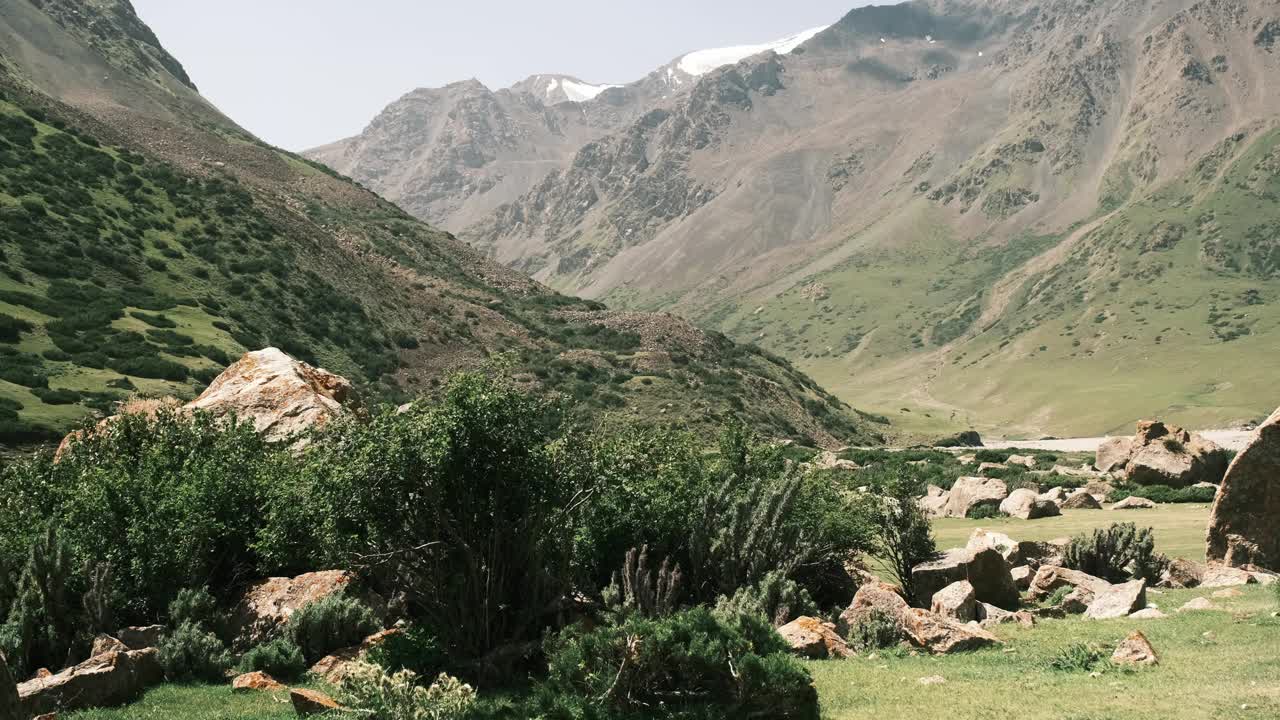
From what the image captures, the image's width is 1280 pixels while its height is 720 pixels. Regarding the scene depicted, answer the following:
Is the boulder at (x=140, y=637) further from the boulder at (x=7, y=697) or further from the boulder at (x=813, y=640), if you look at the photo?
Answer: the boulder at (x=813, y=640)

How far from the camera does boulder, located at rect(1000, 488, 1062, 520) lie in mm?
36188

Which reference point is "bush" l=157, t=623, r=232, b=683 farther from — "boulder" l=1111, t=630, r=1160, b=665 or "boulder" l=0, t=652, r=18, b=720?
"boulder" l=1111, t=630, r=1160, b=665

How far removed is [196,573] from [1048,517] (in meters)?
29.9

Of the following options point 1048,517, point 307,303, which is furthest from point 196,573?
point 307,303

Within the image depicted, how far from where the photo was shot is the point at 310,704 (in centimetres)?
1345

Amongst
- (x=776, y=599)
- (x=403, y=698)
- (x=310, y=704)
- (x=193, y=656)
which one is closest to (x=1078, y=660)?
(x=776, y=599)

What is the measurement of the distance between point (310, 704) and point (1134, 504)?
1367 inches

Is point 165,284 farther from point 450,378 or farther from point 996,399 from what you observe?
point 996,399

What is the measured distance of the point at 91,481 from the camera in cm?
2042

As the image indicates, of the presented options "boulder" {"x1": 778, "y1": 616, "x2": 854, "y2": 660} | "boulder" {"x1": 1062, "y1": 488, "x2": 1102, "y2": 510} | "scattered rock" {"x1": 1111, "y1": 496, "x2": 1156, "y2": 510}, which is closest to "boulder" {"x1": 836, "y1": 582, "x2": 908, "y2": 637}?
"boulder" {"x1": 778, "y1": 616, "x2": 854, "y2": 660}

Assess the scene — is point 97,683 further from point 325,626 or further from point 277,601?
point 277,601

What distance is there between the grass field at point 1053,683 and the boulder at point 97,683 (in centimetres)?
38

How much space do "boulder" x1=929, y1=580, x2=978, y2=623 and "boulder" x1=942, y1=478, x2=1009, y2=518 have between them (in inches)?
829

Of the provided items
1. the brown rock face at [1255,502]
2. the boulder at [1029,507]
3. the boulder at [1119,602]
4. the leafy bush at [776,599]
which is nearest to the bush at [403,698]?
the leafy bush at [776,599]
